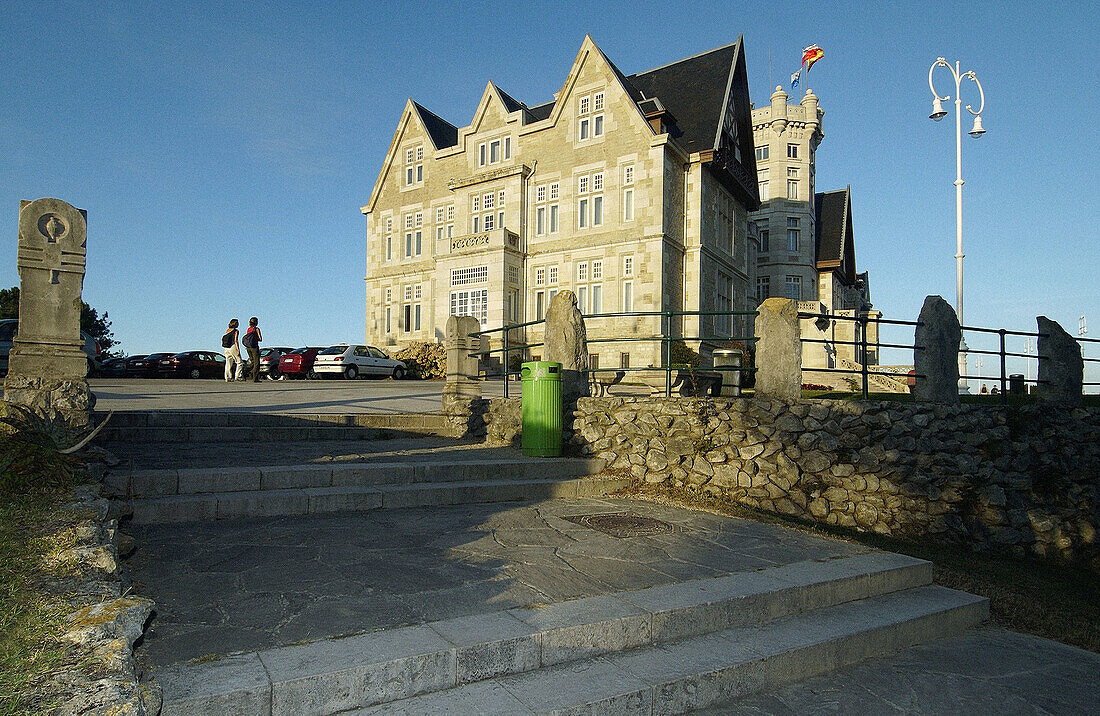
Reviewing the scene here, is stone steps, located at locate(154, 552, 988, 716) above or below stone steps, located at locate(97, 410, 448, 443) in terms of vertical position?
below

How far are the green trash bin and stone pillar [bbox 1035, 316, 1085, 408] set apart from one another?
8.03 m

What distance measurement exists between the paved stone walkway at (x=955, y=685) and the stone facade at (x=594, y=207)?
2279 cm

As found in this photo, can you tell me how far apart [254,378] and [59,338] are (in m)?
16.0

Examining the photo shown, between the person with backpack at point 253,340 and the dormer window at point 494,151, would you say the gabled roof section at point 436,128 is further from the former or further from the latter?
the person with backpack at point 253,340

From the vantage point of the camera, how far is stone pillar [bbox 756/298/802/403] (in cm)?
848

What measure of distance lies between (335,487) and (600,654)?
377 centimetres

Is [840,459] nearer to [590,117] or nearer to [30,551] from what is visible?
[30,551]

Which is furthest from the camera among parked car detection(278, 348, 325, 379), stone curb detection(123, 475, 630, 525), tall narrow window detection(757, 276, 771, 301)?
tall narrow window detection(757, 276, 771, 301)

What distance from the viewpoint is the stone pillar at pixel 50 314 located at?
5648 millimetres

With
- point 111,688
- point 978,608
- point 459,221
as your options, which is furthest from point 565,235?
point 111,688

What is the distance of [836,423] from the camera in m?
8.80

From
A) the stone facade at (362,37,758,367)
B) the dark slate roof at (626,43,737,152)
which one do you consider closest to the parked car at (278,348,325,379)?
the stone facade at (362,37,758,367)

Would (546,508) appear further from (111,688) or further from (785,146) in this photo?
(785,146)

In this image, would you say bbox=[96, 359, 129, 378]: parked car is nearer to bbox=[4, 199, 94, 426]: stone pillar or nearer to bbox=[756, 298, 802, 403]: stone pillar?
bbox=[4, 199, 94, 426]: stone pillar
